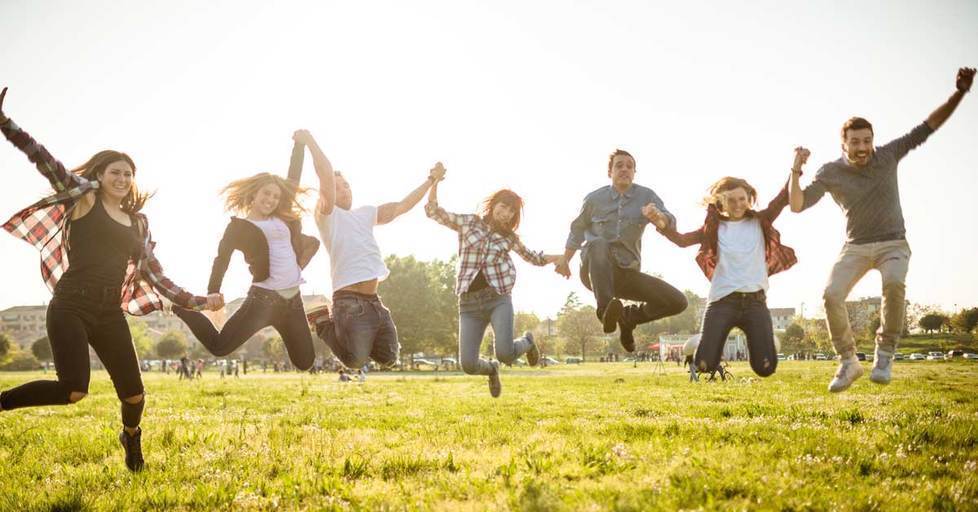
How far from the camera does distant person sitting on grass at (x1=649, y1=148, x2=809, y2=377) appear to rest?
7246mm

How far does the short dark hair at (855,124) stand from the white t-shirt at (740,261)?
1.32m

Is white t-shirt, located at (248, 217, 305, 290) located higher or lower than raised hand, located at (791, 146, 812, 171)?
lower

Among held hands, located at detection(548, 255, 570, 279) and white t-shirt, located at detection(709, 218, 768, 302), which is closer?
white t-shirt, located at detection(709, 218, 768, 302)

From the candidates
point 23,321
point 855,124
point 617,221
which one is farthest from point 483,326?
point 23,321

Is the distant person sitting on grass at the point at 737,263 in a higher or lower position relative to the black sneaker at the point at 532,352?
higher

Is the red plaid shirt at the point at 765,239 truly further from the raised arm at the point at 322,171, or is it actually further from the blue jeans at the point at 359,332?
the raised arm at the point at 322,171

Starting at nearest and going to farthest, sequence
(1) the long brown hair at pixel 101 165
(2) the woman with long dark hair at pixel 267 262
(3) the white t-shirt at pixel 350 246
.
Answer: (1) the long brown hair at pixel 101 165, (2) the woman with long dark hair at pixel 267 262, (3) the white t-shirt at pixel 350 246

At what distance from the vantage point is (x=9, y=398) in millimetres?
6375

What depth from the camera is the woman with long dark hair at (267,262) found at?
7086 millimetres

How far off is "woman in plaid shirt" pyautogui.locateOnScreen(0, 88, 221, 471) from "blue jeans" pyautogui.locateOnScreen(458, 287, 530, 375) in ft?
10.1

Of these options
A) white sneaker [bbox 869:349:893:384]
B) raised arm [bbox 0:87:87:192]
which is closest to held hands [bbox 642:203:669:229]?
white sneaker [bbox 869:349:893:384]

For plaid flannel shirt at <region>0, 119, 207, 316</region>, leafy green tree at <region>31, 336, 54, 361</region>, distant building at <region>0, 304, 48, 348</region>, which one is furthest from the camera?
distant building at <region>0, 304, 48, 348</region>

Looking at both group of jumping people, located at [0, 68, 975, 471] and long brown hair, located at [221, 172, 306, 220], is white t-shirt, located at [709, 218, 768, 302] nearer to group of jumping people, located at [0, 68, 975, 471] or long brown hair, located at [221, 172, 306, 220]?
group of jumping people, located at [0, 68, 975, 471]

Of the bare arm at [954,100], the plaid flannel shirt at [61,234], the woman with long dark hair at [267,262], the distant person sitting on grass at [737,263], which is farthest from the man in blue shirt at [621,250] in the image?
the plaid flannel shirt at [61,234]
